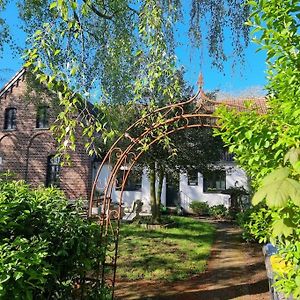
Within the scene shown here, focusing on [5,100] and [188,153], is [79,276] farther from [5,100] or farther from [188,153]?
[5,100]

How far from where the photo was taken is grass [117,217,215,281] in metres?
8.05

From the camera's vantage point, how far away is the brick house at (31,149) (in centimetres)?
1983

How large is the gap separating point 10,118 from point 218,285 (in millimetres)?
17393

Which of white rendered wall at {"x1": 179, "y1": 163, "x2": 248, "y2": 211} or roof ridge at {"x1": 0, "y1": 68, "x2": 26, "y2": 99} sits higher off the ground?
roof ridge at {"x1": 0, "y1": 68, "x2": 26, "y2": 99}

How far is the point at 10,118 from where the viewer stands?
68.7 feet

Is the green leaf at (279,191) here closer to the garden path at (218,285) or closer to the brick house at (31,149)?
the garden path at (218,285)

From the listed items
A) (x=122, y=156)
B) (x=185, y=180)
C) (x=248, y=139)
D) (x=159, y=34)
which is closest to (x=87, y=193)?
(x=185, y=180)

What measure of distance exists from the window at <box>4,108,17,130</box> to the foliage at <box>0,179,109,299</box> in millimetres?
17953

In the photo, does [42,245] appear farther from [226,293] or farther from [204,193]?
[204,193]

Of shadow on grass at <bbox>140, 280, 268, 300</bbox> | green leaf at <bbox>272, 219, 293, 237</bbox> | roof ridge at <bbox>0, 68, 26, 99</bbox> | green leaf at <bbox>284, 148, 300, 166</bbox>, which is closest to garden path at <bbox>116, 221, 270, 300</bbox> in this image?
shadow on grass at <bbox>140, 280, 268, 300</bbox>

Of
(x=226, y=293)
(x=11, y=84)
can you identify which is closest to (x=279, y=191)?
(x=226, y=293)

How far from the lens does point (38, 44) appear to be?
113 inches

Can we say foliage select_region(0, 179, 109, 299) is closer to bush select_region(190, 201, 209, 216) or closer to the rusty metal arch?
the rusty metal arch

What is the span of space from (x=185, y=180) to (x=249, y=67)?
1831cm
